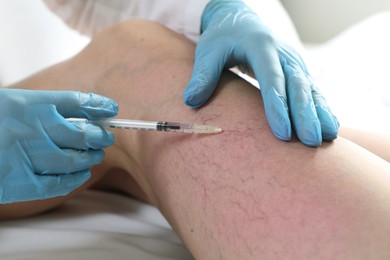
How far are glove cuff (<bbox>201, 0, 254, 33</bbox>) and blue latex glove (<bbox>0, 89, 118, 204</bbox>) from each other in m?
0.41

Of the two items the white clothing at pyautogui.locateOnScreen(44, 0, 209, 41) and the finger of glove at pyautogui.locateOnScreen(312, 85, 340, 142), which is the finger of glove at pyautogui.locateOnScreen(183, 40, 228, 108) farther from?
the white clothing at pyautogui.locateOnScreen(44, 0, 209, 41)

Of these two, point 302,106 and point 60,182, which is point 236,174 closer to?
point 302,106

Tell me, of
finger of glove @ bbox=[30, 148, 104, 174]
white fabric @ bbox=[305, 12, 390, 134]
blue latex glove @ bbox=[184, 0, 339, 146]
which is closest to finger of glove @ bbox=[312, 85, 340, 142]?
blue latex glove @ bbox=[184, 0, 339, 146]

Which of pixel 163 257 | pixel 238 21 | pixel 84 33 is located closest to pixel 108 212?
pixel 163 257

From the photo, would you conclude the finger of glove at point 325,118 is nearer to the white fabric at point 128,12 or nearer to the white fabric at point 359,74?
the white fabric at point 359,74

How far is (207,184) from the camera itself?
73cm

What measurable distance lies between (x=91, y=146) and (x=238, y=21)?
0.44 metres

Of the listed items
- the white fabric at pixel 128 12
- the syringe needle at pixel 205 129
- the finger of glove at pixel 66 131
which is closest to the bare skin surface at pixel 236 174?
the syringe needle at pixel 205 129

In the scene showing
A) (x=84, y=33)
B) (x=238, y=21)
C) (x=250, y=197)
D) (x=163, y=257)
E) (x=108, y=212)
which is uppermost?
(x=238, y=21)

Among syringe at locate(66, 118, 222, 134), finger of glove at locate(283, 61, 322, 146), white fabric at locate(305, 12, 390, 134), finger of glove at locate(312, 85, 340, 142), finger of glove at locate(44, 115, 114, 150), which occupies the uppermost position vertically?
finger of glove at locate(283, 61, 322, 146)

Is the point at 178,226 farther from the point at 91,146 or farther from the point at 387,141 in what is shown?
the point at 387,141

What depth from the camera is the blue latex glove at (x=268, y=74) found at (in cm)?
72

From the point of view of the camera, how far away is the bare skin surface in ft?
1.94

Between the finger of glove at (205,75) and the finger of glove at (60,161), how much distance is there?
0.79 ft
